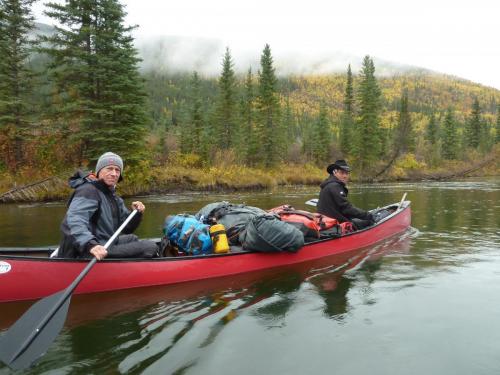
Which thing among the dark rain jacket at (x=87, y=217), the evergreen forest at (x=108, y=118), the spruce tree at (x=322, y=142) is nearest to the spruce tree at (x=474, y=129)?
the evergreen forest at (x=108, y=118)

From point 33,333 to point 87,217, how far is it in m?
1.57

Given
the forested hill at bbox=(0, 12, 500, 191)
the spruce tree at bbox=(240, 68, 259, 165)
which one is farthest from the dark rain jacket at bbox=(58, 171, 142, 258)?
the spruce tree at bbox=(240, 68, 259, 165)

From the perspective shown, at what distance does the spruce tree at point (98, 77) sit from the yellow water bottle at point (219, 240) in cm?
1570

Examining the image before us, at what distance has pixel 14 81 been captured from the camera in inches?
838

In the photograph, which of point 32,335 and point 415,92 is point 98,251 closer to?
point 32,335

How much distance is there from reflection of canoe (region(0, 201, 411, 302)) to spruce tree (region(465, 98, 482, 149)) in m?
70.8

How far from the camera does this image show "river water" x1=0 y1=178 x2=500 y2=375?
3611 mm

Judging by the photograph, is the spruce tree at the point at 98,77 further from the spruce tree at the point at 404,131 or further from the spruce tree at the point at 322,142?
the spruce tree at the point at 404,131

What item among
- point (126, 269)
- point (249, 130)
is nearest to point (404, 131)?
point (249, 130)

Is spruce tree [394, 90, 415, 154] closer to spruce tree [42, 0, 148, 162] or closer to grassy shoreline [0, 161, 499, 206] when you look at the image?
grassy shoreline [0, 161, 499, 206]

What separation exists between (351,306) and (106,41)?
67.8 feet

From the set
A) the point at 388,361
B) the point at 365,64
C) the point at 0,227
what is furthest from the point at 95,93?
the point at 365,64

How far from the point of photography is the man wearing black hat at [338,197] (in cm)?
795

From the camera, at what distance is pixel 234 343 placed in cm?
403
